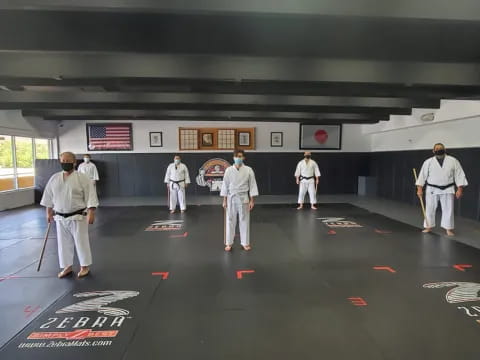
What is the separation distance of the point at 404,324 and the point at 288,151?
27.7ft

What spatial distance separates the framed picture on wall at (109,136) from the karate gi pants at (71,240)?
23.5 ft

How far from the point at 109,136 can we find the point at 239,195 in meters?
7.44

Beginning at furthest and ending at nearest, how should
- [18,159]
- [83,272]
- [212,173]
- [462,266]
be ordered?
[212,173]
[18,159]
[462,266]
[83,272]

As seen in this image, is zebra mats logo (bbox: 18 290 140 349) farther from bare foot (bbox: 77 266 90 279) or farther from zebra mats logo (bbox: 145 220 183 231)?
zebra mats logo (bbox: 145 220 183 231)

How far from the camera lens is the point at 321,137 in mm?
10477

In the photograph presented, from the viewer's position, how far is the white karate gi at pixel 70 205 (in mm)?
3195

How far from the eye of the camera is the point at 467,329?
2215 mm

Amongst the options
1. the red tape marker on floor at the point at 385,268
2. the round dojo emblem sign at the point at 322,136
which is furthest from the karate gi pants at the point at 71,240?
the round dojo emblem sign at the point at 322,136

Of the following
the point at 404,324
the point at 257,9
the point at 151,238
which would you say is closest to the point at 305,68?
the point at 257,9

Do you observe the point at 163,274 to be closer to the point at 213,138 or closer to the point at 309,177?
the point at 309,177

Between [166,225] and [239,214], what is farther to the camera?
[166,225]

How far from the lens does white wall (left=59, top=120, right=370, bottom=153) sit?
9922 mm

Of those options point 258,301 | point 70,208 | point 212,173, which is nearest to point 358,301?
point 258,301

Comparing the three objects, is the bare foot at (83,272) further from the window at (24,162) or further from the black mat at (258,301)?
the window at (24,162)
